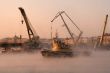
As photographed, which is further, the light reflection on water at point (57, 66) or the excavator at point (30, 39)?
the excavator at point (30, 39)

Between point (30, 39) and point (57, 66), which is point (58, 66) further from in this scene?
point (30, 39)

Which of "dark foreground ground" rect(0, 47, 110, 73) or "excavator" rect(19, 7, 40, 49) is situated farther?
"excavator" rect(19, 7, 40, 49)

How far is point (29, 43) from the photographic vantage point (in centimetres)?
10812

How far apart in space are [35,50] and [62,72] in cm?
6736

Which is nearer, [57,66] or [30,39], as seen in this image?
[57,66]

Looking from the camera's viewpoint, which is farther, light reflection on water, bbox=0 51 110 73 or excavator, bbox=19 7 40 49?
excavator, bbox=19 7 40 49

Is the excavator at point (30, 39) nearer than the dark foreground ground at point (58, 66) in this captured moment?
No

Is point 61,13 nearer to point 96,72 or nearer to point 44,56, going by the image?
point 44,56

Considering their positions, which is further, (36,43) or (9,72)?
(36,43)

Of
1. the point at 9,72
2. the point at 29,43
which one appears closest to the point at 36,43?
the point at 29,43

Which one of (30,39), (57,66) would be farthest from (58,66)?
(30,39)

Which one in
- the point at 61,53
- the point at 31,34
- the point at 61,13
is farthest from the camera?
the point at 31,34

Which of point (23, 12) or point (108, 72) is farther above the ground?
point (23, 12)

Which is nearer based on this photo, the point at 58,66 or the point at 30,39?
the point at 58,66
